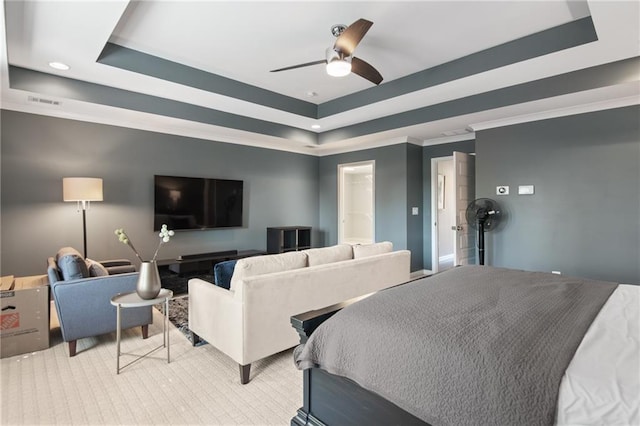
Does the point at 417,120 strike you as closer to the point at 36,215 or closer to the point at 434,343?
the point at 434,343

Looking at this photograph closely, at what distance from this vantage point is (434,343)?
128cm

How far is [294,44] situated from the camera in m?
3.19

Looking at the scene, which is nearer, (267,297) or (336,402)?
(336,402)

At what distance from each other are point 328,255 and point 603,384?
2.15 meters

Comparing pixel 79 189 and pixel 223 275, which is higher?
pixel 79 189

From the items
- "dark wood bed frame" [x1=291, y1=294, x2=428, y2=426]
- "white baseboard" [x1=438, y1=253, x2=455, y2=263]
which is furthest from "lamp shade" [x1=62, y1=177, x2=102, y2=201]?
"white baseboard" [x1=438, y1=253, x2=455, y2=263]

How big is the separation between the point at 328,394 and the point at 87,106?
13.1 ft

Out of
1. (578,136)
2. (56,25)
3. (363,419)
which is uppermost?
(56,25)

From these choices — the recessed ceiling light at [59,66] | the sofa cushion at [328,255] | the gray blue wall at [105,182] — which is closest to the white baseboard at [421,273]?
the gray blue wall at [105,182]

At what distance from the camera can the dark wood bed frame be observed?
1409 millimetres

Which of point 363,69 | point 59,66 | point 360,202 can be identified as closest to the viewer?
point 363,69

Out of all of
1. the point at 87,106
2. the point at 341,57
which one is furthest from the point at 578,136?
the point at 87,106

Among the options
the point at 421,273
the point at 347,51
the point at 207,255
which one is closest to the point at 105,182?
the point at 207,255

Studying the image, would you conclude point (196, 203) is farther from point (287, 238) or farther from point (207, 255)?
point (287, 238)
